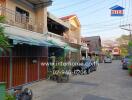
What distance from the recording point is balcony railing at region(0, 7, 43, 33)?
558 inches

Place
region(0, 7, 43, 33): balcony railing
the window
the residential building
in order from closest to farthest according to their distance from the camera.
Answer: the residential building
region(0, 7, 43, 33): balcony railing
the window

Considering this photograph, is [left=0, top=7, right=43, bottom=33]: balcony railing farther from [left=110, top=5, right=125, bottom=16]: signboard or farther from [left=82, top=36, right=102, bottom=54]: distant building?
[left=82, top=36, right=102, bottom=54]: distant building

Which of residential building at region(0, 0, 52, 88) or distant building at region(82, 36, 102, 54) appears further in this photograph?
distant building at region(82, 36, 102, 54)

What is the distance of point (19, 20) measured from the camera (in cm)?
1617

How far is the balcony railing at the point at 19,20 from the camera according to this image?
1416 cm

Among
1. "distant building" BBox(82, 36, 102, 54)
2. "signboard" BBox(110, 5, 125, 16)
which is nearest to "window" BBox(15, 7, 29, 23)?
"signboard" BBox(110, 5, 125, 16)

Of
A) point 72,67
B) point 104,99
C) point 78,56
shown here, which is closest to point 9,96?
point 104,99

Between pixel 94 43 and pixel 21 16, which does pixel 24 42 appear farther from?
pixel 94 43

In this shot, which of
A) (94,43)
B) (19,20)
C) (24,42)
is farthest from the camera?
(94,43)

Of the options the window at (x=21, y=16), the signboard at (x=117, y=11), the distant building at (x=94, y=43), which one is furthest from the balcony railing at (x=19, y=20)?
the distant building at (x=94, y=43)

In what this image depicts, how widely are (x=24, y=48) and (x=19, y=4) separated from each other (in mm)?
3814

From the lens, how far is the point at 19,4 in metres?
16.4

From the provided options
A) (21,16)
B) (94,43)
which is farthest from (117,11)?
(94,43)

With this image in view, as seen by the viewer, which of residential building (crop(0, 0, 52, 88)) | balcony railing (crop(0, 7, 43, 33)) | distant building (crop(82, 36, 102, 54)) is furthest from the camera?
distant building (crop(82, 36, 102, 54))
